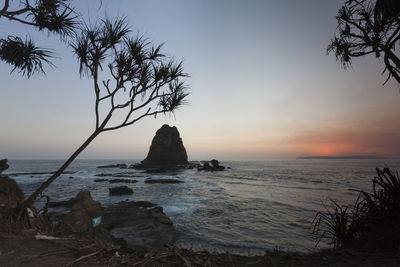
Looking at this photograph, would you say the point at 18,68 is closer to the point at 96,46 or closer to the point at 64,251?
the point at 96,46

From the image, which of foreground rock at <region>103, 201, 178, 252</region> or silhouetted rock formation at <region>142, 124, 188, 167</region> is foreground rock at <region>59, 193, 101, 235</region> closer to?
foreground rock at <region>103, 201, 178, 252</region>

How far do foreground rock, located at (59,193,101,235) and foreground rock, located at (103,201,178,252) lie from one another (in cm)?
147

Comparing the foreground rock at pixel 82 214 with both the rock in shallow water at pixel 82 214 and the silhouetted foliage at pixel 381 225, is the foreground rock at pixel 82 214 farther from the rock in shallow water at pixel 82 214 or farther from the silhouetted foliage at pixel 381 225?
the silhouetted foliage at pixel 381 225

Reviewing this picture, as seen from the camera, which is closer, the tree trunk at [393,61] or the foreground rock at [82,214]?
the tree trunk at [393,61]

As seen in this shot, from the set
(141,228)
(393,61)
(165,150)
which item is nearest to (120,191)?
(141,228)

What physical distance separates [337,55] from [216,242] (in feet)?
22.9

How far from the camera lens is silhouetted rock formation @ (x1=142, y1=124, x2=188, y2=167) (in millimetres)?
71875

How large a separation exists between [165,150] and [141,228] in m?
66.5

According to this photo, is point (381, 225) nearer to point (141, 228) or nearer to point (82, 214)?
point (82, 214)

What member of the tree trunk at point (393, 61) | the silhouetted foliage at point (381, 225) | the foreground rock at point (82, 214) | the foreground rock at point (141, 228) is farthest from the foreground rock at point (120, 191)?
the tree trunk at point (393, 61)

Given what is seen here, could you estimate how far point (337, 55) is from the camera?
170 inches

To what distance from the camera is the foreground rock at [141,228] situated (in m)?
6.11

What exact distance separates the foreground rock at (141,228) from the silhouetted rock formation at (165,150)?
6318 cm

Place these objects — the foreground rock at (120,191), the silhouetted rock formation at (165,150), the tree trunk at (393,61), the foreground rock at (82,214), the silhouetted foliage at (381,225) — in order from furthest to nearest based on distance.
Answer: the silhouetted rock formation at (165,150) → the foreground rock at (120,191) → the foreground rock at (82,214) → the tree trunk at (393,61) → the silhouetted foliage at (381,225)
